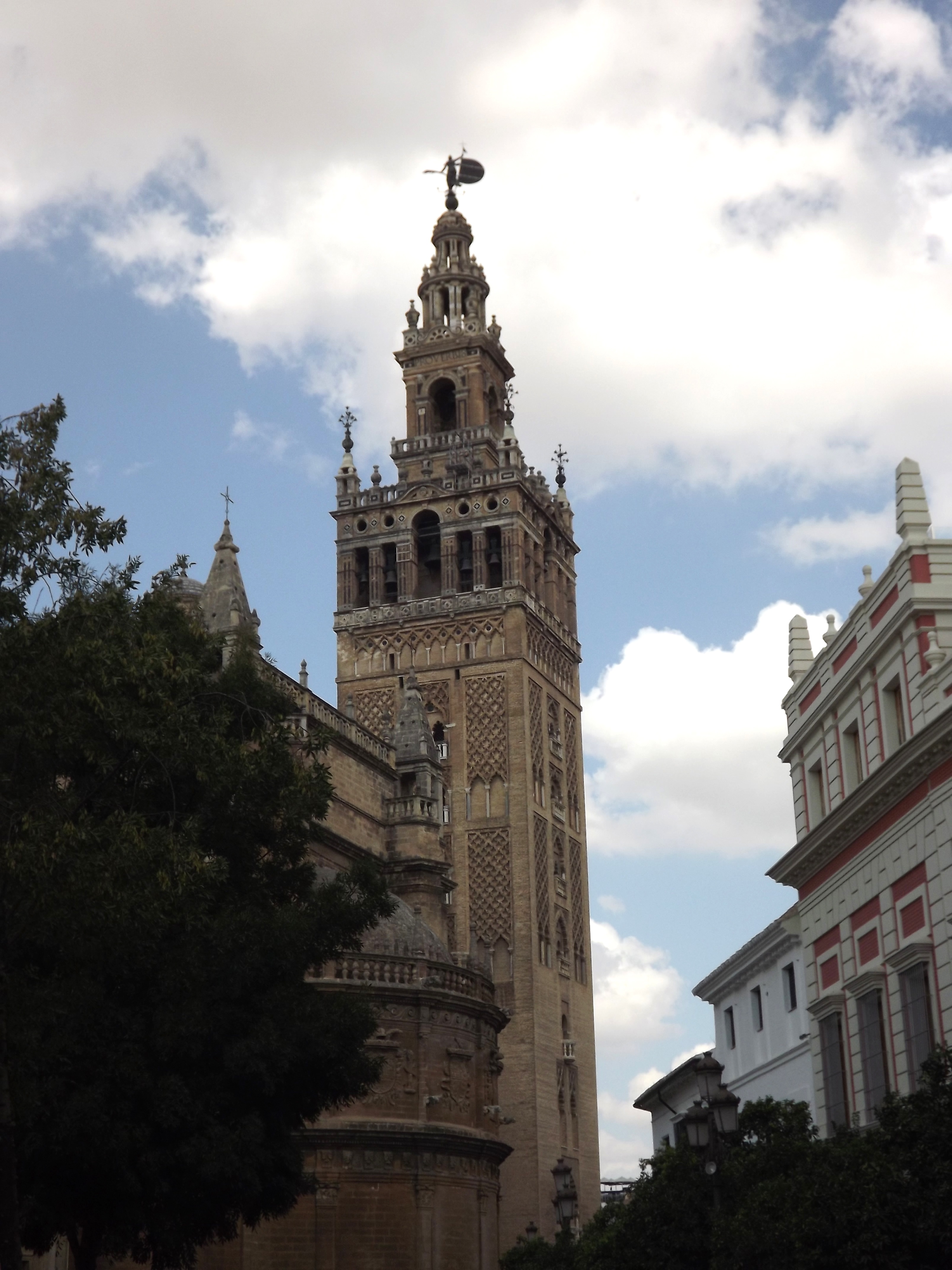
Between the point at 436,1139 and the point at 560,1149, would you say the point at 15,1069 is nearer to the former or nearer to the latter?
the point at 436,1139

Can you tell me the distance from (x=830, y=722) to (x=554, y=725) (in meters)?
29.6

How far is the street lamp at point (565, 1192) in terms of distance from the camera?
26.3 meters

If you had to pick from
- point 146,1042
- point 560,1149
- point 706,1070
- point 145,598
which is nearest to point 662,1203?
point 706,1070

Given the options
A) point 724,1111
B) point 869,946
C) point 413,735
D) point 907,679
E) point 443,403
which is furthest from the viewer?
point 443,403

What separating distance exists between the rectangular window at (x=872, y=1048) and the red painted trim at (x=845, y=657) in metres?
5.01

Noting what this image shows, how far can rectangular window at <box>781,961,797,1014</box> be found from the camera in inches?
1367

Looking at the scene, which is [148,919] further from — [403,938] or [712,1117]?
[403,938]

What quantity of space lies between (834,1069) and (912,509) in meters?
8.86

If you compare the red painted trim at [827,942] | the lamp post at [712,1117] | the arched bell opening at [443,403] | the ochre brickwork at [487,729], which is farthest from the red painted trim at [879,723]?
the arched bell opening at [443,403]

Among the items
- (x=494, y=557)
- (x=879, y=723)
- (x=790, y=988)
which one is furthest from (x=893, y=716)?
(x=494, y=557)

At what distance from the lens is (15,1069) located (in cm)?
1675

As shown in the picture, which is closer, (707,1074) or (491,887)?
(707,1074)

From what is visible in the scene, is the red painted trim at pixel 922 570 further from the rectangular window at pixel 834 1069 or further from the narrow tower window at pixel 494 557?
the narrow tower window at pixel 494 557

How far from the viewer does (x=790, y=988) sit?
35.1 meters
